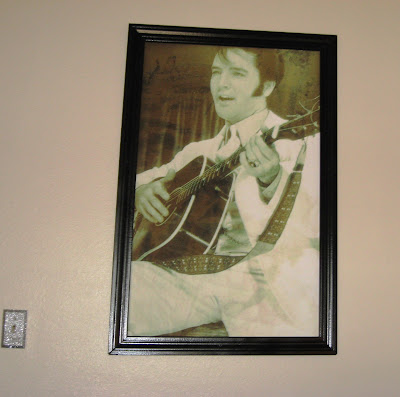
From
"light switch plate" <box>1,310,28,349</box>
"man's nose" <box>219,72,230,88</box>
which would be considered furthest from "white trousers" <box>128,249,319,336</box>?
"man's nose" <box>219,72,230,88</box>

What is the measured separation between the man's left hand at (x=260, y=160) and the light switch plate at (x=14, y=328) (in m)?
0.94

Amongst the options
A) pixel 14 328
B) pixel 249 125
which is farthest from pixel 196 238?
pixel 14 328

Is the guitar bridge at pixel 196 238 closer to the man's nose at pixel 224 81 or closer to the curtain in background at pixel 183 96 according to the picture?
the curtain in background at pixel 183 96

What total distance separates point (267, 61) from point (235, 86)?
161 millimetres

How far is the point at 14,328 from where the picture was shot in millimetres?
1754

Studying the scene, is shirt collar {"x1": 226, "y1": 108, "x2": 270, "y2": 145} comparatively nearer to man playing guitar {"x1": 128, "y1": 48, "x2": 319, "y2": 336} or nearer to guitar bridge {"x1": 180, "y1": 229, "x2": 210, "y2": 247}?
man playing guitar {"x1": 128, "y1": 48, "x2": 319, "y2": 336}

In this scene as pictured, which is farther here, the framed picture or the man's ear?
the man's ear

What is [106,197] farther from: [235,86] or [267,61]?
[267,61]

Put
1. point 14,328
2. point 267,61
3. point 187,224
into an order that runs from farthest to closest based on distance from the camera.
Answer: point 267,61
point 187,224
point 14,328

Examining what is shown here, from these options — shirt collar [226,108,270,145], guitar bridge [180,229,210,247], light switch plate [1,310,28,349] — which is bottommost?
light switch plate [1,310,28,349]

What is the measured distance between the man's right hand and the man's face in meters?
0.35

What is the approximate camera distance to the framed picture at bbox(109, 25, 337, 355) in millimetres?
1812

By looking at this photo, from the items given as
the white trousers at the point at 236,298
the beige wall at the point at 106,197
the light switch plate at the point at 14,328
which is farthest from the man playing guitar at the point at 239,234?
the light switch plate at the point at 14,328

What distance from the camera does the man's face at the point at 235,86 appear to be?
1922 mm
